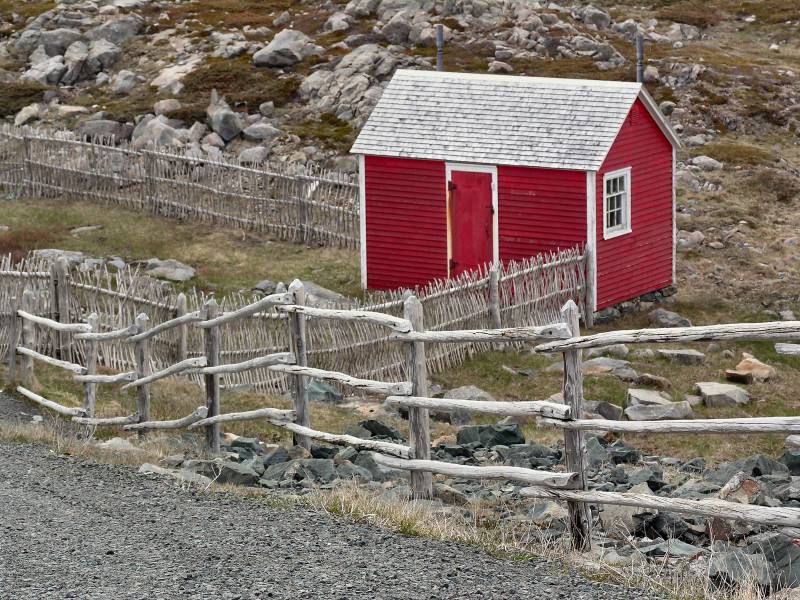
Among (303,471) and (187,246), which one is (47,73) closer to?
(187,246)

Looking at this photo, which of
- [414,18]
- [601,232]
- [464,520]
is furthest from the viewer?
[414,18]

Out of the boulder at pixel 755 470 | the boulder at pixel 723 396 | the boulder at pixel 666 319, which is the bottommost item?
the boulder at pixel 666 319

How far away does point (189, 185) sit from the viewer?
27.5m

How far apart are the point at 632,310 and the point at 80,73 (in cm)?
2359

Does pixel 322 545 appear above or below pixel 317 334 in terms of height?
above

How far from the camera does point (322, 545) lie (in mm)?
8617

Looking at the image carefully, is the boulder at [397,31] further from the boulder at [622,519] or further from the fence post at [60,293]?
the boulder at [622,519]

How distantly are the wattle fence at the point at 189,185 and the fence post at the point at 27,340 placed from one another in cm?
982

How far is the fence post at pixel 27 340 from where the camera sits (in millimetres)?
15641

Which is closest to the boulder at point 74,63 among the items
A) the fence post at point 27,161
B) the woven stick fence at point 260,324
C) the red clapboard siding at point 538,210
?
the fence post at point 27,161

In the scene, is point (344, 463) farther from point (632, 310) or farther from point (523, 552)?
point (632, 310)

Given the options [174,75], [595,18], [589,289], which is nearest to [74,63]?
[174,75]

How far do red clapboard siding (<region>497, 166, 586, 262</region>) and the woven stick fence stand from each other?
1960 mm

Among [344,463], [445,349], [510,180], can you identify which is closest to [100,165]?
[510,180]
